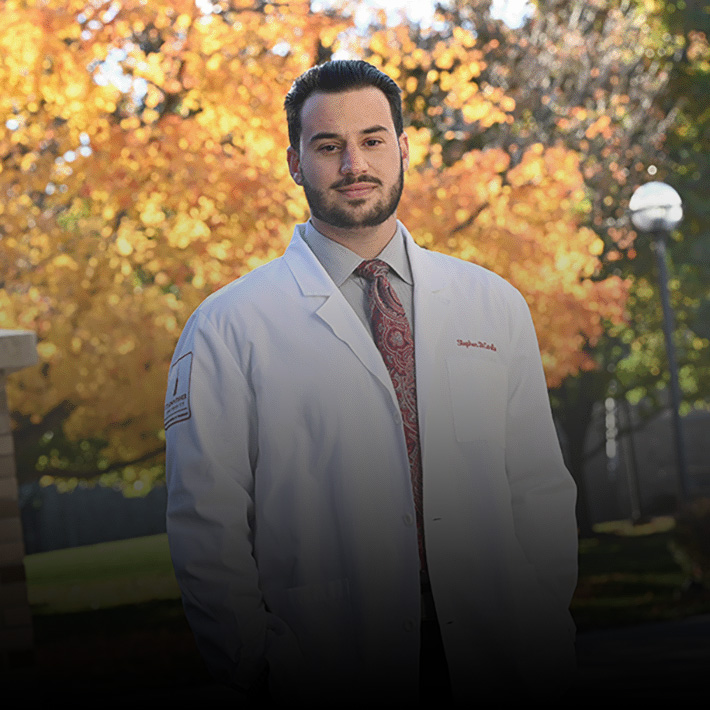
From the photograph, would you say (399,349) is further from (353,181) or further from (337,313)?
(353,181)

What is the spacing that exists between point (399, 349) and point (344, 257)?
27 cm

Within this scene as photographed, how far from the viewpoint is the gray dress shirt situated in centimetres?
216

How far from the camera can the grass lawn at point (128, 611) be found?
6.38 m

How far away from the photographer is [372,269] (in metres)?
2.17

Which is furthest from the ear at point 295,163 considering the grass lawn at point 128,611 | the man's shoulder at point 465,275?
the grass lawn at point 128,611

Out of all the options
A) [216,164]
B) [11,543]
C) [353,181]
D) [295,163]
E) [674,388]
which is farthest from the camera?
[674,388]

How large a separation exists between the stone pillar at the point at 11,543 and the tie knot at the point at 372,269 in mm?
2216

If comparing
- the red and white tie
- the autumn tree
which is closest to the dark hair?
the red and white tie

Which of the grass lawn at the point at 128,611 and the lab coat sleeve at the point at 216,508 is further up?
the lab coat sleeve at the point at 216,508

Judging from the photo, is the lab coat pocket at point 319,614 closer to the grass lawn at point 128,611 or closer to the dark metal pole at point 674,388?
the grass lawn at point 128,611

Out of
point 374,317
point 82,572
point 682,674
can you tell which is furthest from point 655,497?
point 374,317

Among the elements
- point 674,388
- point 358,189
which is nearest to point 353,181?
point 358,189

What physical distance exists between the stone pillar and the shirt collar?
213 cm

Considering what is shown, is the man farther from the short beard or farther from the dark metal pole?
the dark metal pole
